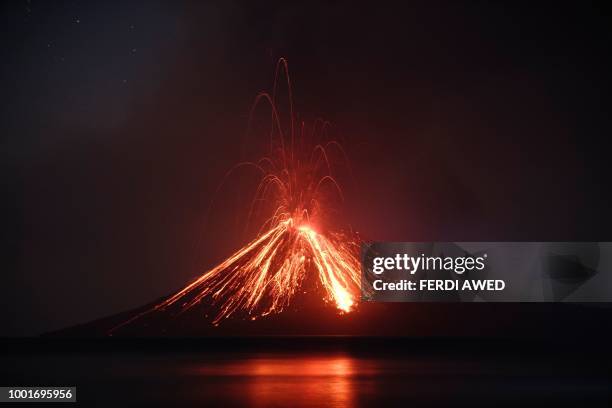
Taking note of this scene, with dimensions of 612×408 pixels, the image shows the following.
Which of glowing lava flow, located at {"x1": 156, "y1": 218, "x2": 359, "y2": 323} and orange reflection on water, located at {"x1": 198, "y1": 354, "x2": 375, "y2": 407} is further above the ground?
glowing lava flow, located at {"x1": 156, "y1": 218, "x2": 359, "y2": 323}

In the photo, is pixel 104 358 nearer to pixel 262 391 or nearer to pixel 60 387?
pixel 60 387

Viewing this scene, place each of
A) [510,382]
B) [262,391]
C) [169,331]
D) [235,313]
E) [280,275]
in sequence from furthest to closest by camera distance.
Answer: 1. [280,275]
2. [235,313]
3. [169,331]
4. [510,382]
5. [262,391]

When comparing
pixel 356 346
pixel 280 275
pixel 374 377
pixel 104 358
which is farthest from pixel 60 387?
pixel 280 275

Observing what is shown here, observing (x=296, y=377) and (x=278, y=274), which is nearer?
(x=296, y=377)

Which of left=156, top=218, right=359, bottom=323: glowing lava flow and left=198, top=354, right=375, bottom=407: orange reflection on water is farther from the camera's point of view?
left=156, top=218, right=359, bottom=323: glowing lava flow

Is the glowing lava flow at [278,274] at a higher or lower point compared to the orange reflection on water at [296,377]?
higher

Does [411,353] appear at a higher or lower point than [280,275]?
lower

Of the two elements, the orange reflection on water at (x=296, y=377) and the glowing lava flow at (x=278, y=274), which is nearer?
the orange reflection on water at (x=296, y=377)

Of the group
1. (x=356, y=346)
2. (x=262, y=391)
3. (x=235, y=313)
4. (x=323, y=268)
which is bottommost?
(x=262, y=391)
